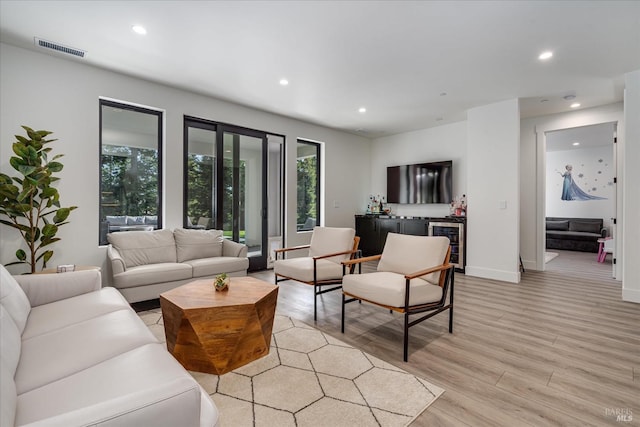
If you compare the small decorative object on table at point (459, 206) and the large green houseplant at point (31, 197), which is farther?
the small decorative object on table at point (459, 206)

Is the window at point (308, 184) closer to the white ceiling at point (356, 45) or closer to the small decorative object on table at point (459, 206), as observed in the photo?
the white ceiling at point (356, 45)

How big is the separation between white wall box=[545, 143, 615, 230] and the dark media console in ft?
16.9

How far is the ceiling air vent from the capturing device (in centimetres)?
299

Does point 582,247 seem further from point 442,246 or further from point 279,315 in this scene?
point 279,315

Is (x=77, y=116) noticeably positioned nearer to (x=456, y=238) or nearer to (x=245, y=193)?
(x=245, y=193)

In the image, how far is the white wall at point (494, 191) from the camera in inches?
179

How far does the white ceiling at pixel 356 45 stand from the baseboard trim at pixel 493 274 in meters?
2.64

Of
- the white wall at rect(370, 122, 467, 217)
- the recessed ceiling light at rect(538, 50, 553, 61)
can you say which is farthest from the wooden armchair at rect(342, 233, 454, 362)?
the white wall at rect(370, 122, 467, 217)

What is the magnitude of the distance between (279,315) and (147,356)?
6.16 ft

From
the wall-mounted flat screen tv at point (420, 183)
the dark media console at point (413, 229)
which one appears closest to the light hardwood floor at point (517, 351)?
the dark media console at point (413, 229)

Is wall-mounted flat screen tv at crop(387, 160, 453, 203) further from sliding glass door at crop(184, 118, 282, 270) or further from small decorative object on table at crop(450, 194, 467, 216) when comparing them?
sliding glass door at crop(184, 118, 282, 270)

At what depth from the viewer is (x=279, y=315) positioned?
125 inches

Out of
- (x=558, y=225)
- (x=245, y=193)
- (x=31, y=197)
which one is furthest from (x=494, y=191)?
(x=31, y=197)

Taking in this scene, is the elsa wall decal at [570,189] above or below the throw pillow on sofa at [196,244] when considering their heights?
above
